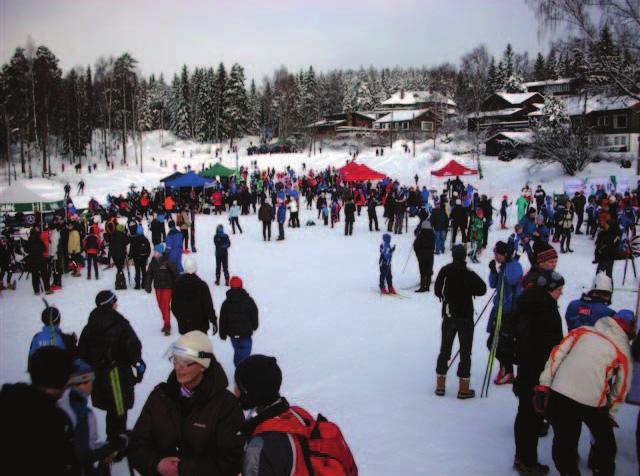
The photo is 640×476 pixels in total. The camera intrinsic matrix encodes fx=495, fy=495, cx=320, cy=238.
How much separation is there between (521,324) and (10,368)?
22.1 feet

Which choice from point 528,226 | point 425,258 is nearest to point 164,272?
point 425,258

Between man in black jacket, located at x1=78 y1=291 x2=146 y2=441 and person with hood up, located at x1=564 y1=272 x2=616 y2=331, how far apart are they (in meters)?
3.71

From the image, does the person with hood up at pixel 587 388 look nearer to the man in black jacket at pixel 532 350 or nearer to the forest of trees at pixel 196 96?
the man in black jacket at pixel 532 350

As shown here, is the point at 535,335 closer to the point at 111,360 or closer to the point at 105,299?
the point at 111,360

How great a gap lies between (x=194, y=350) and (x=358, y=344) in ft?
17.8

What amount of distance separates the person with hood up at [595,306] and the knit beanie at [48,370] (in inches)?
151

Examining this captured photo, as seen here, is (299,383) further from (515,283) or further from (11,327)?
(11,327)

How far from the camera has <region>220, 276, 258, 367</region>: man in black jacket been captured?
5793 mm

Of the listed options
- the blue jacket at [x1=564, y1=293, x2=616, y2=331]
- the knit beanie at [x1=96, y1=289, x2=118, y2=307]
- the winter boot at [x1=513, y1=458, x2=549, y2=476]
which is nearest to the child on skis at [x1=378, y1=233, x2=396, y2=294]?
the blue jacket at [x1=564, y1=293, x2=616, y2=331]

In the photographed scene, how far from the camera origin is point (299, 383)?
6.04 meters

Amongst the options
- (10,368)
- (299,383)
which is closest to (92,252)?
(10,368)

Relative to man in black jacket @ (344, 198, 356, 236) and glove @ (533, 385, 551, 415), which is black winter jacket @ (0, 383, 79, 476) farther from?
man in black jacket @ (344, 198, 356, 236)

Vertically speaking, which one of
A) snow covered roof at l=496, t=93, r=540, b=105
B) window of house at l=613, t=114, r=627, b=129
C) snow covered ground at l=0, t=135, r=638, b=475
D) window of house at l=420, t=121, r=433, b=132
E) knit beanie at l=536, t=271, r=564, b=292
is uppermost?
snow covered roof at l=496, t=93, r=540, b=105

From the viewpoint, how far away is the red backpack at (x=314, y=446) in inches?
77.6
